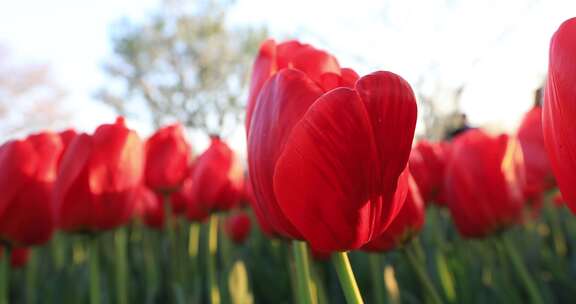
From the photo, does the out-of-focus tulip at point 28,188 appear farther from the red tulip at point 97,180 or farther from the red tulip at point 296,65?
the red tulip at point 296,65

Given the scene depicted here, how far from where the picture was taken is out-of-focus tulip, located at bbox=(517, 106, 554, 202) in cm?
69

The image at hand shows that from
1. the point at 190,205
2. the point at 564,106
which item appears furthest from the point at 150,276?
the point at 564,106

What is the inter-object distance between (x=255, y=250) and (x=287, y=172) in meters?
0.97

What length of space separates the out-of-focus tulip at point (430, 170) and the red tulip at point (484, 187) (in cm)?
12

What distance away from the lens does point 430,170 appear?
0.79 m

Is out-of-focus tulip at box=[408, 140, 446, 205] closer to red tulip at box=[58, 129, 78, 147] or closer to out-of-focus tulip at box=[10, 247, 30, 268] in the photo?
red tulip at box=[58, 129, 78, 147]

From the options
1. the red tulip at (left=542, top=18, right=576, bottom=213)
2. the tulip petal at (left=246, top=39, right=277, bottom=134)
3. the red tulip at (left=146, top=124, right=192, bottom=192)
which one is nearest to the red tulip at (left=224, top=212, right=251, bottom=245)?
the red tulip at (left=146, top=124, right=192, bottom=192)

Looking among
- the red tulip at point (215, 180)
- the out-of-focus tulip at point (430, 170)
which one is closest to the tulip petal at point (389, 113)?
the out-of-focus tulip at point (430, 170)

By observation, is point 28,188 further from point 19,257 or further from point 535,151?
point 535,151

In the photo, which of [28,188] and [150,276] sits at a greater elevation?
[28,188]

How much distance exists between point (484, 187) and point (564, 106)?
1.33 feet

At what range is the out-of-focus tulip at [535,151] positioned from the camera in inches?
27.1

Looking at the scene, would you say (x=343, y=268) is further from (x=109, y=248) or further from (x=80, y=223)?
(x=109, y=248)

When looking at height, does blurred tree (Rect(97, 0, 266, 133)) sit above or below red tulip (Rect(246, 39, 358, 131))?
above
